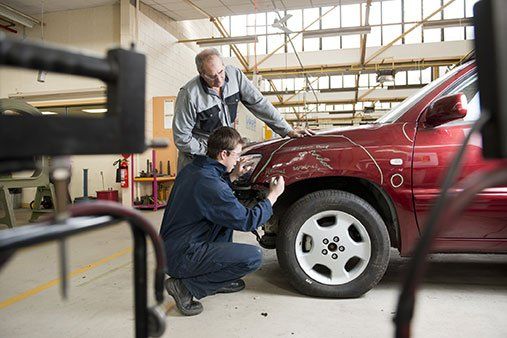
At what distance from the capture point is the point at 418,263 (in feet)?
1.88

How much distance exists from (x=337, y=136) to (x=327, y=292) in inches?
37.7

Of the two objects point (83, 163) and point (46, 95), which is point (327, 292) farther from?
point (46, 95)

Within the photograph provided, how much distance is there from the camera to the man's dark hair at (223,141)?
2.25 meters

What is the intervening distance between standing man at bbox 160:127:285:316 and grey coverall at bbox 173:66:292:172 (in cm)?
46

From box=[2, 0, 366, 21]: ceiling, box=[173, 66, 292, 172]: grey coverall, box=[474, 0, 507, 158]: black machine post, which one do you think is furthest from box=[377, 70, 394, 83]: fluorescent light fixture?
box=[474, 0, 507, 158]: black machine post

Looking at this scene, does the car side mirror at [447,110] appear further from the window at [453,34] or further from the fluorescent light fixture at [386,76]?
the window at [453,34]

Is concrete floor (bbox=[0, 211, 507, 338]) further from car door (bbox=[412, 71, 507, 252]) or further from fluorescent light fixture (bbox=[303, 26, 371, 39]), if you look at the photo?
fluorescent light fixture (bbox=[303, 26, 371, 39])

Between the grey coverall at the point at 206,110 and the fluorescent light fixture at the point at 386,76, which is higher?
the fluorescent light fixture at the point at 386,76

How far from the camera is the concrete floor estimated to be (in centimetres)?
193

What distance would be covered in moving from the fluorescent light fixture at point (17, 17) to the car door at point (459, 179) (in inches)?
321

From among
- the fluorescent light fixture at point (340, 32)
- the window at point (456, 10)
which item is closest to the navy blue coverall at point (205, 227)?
the fluorescent light fixture at point (340, 32)

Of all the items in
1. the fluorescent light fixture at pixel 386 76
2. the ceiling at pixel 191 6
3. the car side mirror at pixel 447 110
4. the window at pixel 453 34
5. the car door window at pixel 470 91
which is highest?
the window at pixel 453 34

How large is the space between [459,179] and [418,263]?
1828mm

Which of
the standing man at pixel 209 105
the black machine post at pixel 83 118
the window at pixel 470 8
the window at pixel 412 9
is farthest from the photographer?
the window at pixel 412 9
